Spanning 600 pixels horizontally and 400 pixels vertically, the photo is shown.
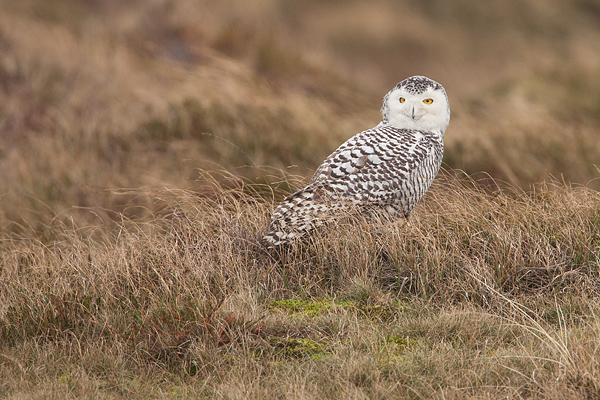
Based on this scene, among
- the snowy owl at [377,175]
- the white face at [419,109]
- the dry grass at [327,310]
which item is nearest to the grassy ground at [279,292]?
the dry grass at [327,310]

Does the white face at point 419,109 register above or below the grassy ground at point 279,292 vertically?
above

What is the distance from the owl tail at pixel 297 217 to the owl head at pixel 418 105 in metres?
0.91

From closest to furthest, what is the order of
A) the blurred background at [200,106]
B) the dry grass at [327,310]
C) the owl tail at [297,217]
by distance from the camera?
the dry grass at [327,310], the owl tail at [297,217], the blurred background at [200,106]

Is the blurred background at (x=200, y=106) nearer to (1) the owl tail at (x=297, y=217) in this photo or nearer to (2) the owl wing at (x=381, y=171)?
(1) the owl tail at (x=297, y=217)

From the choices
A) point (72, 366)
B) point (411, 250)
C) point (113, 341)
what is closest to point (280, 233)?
point (411, 250)

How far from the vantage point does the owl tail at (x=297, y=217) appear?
4258 millimetres

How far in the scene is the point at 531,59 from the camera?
16.7 meters

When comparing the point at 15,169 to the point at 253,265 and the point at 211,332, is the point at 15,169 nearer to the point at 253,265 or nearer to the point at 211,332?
the point at 253,265

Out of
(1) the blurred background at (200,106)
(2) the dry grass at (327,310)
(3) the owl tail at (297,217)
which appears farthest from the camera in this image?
(1) the blurred background at (200,106)

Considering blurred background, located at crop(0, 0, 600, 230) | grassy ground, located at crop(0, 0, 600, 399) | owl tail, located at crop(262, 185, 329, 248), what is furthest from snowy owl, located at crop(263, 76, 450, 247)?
blurred background, located at crop(0, 0, 600, 230)

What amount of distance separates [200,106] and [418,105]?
5.77 meters

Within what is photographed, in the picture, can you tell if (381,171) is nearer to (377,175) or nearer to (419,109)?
(377,175)

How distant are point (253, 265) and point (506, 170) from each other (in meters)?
5.72

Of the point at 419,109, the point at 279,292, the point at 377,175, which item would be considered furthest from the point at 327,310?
the point at 419,109
